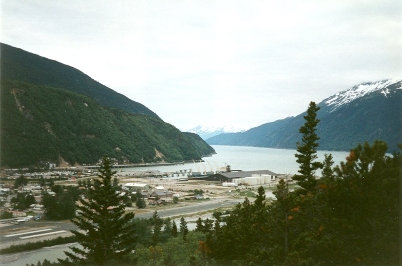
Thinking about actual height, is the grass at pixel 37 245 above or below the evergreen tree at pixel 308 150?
below

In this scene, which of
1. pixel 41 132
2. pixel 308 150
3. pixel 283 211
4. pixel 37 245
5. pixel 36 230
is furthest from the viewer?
pixel 41 132

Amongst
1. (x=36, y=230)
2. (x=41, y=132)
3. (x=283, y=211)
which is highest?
(x=41, y=132)

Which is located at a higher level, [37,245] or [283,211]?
[283,211]

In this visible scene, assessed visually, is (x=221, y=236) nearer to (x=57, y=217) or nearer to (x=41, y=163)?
(x=57, y=217)

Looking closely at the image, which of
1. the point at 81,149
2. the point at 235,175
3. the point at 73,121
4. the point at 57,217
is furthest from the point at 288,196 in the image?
the point at 73,121

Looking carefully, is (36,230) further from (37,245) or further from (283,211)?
(283,211)

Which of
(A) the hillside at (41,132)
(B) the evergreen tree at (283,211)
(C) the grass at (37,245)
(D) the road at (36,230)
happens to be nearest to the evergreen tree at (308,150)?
(B) the evergreen tree at (283,211)

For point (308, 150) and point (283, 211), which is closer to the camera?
point (283, 211)

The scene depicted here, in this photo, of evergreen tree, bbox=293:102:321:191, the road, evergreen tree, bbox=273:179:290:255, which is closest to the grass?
the road

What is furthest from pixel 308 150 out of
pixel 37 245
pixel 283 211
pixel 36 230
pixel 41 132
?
pixel 41 132

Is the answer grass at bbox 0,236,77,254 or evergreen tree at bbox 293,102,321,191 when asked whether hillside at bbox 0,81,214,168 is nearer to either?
grass at bbox 0,236,77,254

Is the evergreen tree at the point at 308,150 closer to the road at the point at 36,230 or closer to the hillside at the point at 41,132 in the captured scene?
the road at the point at 36,230
